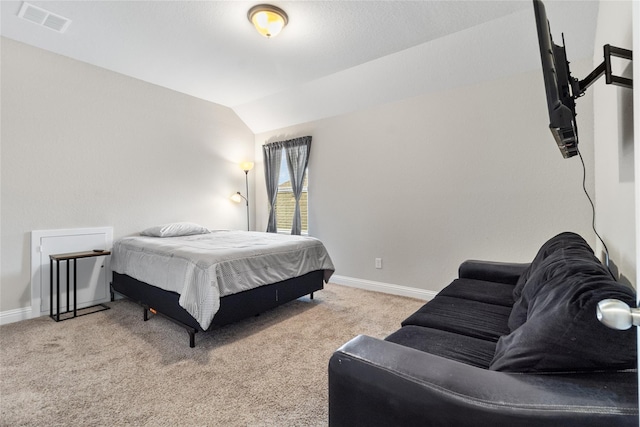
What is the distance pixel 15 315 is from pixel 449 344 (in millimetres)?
3745

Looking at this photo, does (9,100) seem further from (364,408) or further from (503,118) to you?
(503,118)

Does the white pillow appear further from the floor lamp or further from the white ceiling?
the white ceiling

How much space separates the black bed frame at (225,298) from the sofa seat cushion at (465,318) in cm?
139

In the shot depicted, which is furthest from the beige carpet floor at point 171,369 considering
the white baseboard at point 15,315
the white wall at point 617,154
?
the white wall at point 617,154

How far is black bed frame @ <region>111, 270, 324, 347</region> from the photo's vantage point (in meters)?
2.38

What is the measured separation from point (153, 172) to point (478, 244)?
12.8 ft

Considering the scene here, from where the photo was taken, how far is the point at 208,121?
4.46 meters

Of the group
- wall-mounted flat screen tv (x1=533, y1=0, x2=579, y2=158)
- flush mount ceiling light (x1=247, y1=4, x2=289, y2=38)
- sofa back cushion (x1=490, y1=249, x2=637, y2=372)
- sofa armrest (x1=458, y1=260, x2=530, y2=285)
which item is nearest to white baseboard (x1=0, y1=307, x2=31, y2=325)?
flush mount ceiling light (x1=247, y1=4, x2=289, y2=38)

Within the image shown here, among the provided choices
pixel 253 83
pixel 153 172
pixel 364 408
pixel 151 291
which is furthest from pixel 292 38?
pixel 364 408

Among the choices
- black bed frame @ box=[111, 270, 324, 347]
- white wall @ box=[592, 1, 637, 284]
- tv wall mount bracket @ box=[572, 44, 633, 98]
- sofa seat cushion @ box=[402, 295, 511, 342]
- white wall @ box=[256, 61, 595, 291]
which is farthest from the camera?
white wall @ box=[256, 61, 595, 291]

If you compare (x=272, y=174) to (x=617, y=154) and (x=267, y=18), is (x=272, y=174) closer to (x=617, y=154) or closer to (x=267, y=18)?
(x=267, y=18)

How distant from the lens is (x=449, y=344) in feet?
4.47

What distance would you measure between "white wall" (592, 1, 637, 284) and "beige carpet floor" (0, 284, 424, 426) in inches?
63.7

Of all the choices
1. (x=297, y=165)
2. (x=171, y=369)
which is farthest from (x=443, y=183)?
(x=171, y=369)
